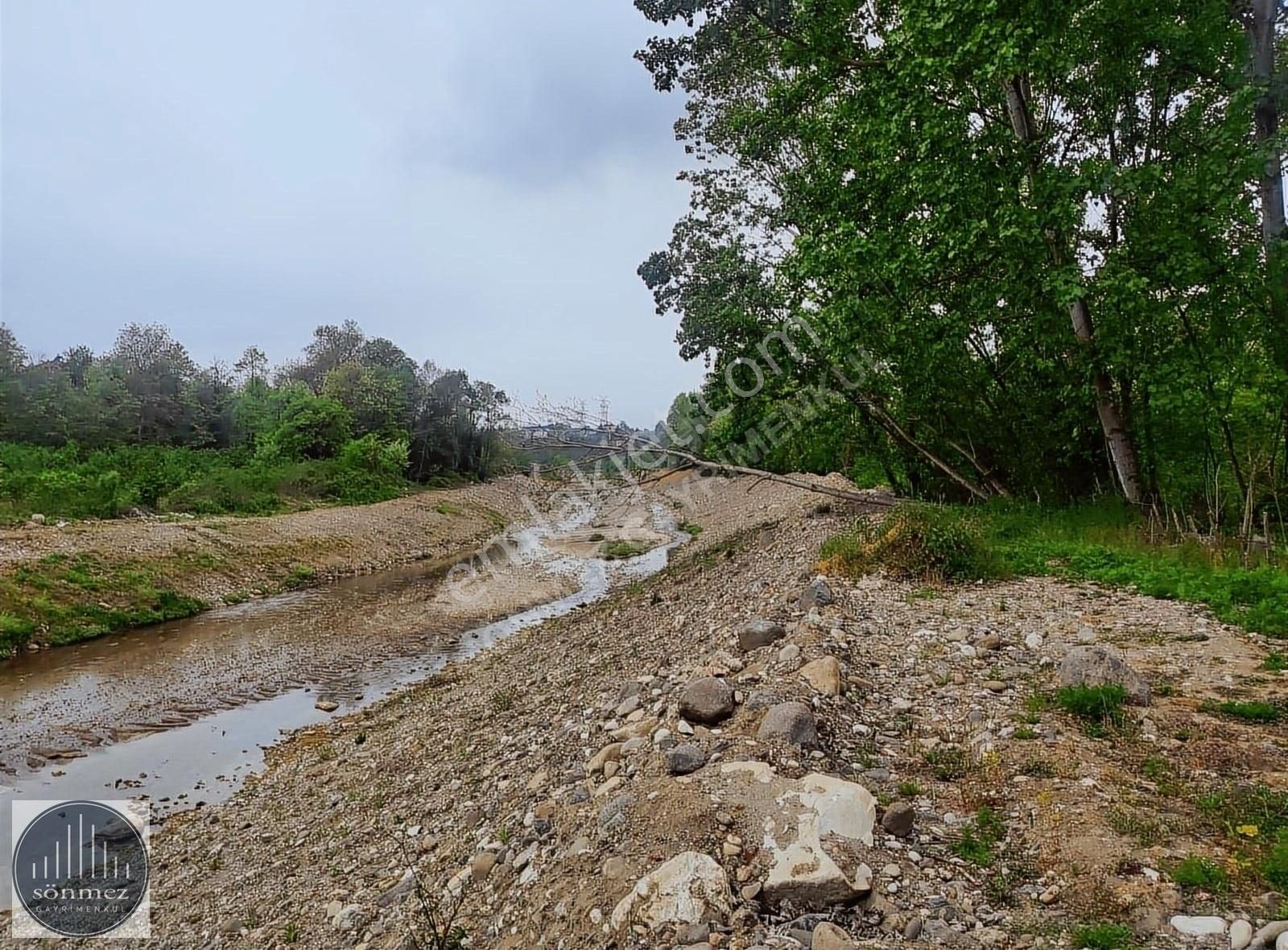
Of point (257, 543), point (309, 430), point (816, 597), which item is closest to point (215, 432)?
point (309, 430)

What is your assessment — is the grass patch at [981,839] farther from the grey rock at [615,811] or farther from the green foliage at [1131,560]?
the green foliage at [1131,560]

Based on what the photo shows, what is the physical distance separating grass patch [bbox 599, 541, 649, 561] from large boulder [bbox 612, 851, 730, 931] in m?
24.5

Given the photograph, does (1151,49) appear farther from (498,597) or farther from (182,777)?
(498,597)

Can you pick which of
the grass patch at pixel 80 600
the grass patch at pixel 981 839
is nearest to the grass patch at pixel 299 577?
the grass patch at pixel 80 600

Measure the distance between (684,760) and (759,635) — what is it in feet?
7.38

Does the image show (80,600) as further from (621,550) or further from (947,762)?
(947,762)

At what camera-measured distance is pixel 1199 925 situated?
2.61m

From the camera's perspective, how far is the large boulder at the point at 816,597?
7156mm

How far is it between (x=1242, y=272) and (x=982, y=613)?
5320mm

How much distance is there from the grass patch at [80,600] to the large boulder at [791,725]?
1760cm

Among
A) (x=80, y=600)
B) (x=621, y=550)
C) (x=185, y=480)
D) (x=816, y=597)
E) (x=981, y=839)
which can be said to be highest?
(x=185, y=480)

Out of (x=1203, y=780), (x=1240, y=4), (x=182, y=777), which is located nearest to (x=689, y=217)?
(x=1240, y=4)

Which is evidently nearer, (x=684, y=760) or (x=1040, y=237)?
(x=684, y=760)

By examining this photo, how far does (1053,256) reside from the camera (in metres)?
9.52
